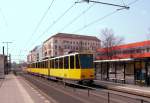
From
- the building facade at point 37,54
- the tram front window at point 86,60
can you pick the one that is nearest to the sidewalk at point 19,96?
the tram front window at point 86,60

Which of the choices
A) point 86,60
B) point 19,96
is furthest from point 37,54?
point 19,96

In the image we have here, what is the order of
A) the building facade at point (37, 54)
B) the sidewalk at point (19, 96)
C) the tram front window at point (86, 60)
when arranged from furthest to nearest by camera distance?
the building facade at point (37, 54) → the tram front window at point (86, 60) → the sidewalk at point (19, 96)

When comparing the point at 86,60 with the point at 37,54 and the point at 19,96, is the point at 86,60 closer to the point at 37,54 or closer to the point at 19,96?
the point at 19,96

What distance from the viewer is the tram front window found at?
112 feet

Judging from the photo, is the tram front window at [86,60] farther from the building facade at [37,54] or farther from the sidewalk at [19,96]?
the building facade at [37,54]

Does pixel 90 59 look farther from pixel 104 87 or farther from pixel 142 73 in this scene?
pixel 142 73

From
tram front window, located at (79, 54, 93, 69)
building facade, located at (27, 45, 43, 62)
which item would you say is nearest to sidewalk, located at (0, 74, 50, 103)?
tram front window, located at (79, 54, 93, 69)

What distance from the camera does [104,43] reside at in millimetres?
93562

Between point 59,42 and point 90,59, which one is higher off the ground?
point 59,42

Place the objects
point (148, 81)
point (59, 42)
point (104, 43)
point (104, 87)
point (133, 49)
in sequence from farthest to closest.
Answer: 1. point (59, 42)
2. point (133, 49)
3. point (104, 43)
4. point (104, 87)
5. point (148, 81)

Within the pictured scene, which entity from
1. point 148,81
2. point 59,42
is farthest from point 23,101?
point 59,42

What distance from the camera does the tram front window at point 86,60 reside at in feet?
112

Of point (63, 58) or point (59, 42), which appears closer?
point (63, 58)

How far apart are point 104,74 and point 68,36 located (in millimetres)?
97299
